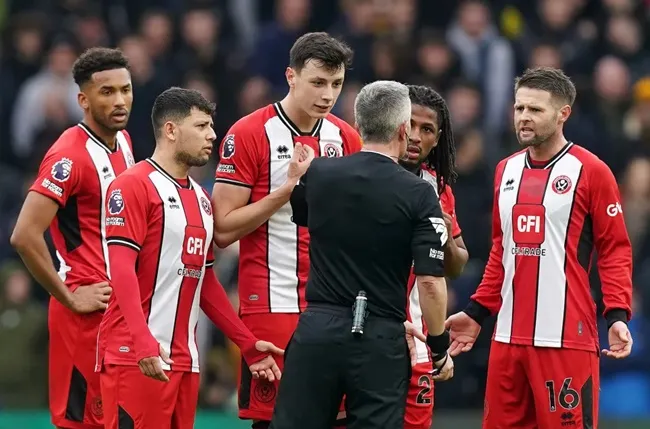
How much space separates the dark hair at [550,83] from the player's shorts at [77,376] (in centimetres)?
306

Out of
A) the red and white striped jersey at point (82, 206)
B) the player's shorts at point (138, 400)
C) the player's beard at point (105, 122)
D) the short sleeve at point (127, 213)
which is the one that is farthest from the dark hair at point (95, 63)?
the player's shorts at point (138, 400)

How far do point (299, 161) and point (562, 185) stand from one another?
1.65 meters

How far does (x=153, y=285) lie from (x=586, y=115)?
7888 millimetres

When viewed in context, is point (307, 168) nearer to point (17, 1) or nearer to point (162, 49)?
point (162, 49)

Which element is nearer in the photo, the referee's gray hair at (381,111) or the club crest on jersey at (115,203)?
the referee's gray hair at (381,111)

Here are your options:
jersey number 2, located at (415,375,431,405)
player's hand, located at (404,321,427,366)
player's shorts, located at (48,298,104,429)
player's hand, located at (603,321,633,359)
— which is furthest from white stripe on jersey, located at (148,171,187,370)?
player's hand, located at (603,321,633,359)

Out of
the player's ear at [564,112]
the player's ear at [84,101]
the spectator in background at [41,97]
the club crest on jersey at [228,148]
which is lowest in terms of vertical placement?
the club crest on jersey at [228,148]

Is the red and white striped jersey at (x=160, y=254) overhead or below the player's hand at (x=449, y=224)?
below

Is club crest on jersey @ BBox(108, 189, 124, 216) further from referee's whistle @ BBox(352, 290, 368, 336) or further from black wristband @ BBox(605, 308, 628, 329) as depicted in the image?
black wristband @ BBox(605, 308, 628, 329)

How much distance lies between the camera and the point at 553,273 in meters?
9.20

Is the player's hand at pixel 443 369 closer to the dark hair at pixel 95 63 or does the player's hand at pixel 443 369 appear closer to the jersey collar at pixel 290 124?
the jersey collar at pixel 290 124

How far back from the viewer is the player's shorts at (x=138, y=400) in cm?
867

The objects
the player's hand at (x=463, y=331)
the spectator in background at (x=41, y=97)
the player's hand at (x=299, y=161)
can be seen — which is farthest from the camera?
the spectator in background at (x=41, y=97)

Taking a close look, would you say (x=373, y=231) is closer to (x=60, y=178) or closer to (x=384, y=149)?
(x=384, y=149)
